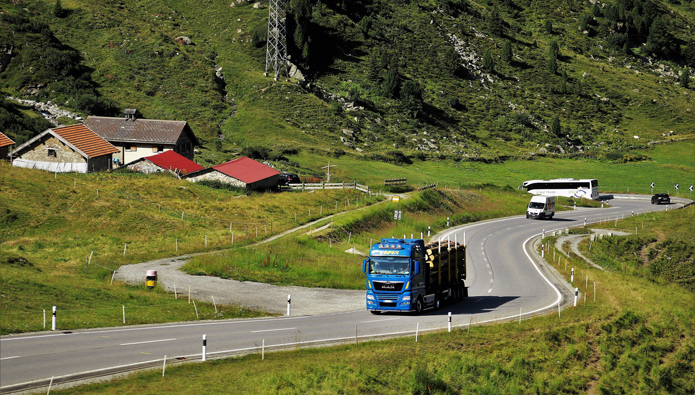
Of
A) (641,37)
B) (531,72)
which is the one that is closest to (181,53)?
(531,72)

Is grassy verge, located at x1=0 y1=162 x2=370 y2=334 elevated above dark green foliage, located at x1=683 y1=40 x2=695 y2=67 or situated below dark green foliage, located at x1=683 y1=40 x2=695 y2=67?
below

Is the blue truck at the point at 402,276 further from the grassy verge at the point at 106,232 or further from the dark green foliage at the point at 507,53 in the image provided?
the dark green foliage at the point at 507,53

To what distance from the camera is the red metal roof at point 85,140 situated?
2931 inches

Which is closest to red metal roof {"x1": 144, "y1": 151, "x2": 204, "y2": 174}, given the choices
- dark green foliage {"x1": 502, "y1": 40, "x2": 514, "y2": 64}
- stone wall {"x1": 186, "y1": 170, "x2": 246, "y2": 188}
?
stone wall {"x1": 186, "y1": 170, "x2": 246, "y2": 188}

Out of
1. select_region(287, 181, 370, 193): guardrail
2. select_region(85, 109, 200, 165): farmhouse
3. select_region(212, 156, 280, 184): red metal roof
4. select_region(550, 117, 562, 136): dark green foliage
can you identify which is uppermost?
select_region(550, 117, 562, 136): dark green foliage

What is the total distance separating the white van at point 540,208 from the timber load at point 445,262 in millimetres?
45522

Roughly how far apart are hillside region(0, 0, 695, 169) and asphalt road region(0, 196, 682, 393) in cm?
5774

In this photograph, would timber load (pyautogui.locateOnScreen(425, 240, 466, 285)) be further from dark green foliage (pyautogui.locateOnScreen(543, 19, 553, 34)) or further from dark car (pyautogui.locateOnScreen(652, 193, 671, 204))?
dark green foliage (pyautogui.locateOnScreen(543, 19, 553, 34))

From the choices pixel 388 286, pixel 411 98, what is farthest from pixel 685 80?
pixel 388 286

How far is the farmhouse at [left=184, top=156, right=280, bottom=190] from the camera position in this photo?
78562 millimetres

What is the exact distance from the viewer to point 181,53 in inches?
5305

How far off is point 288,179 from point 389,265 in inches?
2155

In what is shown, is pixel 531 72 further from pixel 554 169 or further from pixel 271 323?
pixel 271 323

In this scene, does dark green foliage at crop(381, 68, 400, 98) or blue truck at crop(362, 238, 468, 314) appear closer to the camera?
blue truck at crop(362, 238, 468, 314)
